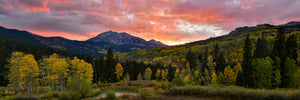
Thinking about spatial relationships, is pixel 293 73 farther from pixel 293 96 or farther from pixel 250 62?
pixel 293 96

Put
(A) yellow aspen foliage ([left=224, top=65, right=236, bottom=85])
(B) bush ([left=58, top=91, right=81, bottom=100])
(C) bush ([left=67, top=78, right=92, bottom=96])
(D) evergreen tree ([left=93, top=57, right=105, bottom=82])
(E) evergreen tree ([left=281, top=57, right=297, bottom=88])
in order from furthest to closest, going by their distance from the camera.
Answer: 1. (D) evergreen tree ([left=93, top=57, right=105, bottom=82])
2. (A) yellow aspen foliage ([left=224, top=65, right=236, bottom=85])
3. (E) evergreen tree ([left=281, top=57, right=297, bottom=88])
4. (C) bush ([left=67, top=78, right=92, bottom=96])
5. (B) bush ([left=58, top=91, right=81, bottom=100])

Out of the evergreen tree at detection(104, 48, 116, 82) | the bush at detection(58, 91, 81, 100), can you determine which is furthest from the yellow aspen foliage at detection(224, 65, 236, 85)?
the bush at detection(58, 91, 81, 100)

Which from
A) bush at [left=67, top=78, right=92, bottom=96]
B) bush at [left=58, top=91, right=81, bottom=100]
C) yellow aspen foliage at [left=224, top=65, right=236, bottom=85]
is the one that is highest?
bush at [left=67, top=78, right=92, bottom=96]

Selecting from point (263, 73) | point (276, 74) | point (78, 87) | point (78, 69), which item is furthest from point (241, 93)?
point (78, 69)

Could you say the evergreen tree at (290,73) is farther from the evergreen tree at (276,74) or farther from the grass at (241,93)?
the grass at (241,93)

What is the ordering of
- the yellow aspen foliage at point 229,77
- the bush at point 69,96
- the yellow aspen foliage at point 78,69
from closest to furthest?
1. the bush at point 69,96
2. the yellow aspen foliage at point 78,69
3. the yellow aspen foliage at point 229,77

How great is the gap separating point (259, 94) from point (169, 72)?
75.5 metres

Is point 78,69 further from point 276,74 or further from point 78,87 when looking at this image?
point 276,74

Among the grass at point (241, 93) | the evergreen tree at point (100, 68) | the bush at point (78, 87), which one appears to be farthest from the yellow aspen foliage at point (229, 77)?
the evergreen tree at point (100, 68)

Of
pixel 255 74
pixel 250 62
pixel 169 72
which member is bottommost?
pixel 169 72

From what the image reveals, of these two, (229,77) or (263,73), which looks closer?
(263,73)

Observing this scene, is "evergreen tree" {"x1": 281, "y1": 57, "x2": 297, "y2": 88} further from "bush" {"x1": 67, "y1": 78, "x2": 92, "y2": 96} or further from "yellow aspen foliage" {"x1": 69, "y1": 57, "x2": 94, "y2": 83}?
"yellow aspen foliage" {"x1": 69, "y1": 57, "x2": 94, "y2": 83}

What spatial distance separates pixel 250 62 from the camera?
3681cm

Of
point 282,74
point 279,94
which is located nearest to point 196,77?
point 282,74
